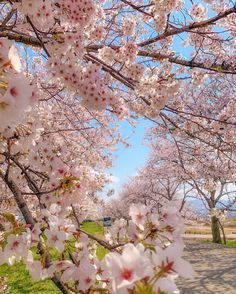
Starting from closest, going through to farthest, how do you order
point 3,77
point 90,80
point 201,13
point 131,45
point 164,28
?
point 3,77, point 90,80, point 131,45, point 164,28, point 201,13

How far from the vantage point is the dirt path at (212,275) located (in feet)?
30.0

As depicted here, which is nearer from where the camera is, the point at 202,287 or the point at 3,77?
the point at 3,77

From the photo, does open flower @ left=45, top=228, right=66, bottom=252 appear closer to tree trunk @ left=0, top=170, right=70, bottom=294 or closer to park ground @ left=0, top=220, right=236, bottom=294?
tree trunk @ left=0, top=170, right=70, bottom=294

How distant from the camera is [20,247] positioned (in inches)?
82.7

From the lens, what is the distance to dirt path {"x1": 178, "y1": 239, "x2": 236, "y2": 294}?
30.0 feet

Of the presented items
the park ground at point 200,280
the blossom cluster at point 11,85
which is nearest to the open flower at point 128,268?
the blossom cluster at point 11,85

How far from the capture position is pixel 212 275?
11000mm

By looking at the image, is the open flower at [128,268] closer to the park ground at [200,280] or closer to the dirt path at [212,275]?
the park ground at [200,280]

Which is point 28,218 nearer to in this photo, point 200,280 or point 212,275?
point 200,280

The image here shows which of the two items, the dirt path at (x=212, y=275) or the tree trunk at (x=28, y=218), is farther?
the dirt path at (x=212, y=275)

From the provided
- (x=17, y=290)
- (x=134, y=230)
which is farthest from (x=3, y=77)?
(x=17, y=290)

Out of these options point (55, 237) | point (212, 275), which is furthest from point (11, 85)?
point (212, 275)

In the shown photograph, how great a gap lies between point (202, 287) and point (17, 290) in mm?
4494

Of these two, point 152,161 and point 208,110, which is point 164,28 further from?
point 152,161
